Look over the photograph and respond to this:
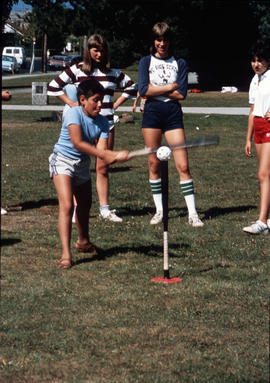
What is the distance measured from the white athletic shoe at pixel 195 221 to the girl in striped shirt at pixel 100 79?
2.60ft

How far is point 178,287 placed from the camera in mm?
5516

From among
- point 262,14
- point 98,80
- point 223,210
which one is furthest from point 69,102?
point 262,14

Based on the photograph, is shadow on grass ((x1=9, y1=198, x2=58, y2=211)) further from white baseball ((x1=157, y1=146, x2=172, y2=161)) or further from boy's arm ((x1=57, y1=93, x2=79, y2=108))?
white baseball ((x1=157, y1=146, x2=172, y2=161))

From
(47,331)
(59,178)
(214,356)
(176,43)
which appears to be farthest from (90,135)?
(176,43)

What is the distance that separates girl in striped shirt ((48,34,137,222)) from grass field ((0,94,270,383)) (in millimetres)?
469

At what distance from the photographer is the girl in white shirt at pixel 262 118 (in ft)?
23.1

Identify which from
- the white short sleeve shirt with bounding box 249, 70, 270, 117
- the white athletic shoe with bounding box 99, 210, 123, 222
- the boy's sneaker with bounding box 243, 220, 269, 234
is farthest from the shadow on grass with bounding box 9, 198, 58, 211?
the white short sleeve shirt with bounding box 249, 70, 270, 117

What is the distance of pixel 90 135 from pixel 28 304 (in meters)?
1.53

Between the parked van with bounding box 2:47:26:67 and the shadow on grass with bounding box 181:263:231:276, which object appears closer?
the shadow on grass with bounding box 181:263:231:276

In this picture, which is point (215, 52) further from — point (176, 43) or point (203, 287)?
point (203, 287)

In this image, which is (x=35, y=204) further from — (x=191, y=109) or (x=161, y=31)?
(x=191, y=109)

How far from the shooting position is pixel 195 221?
7.73 m

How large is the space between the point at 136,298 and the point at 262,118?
2.73m

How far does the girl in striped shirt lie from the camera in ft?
23.4
